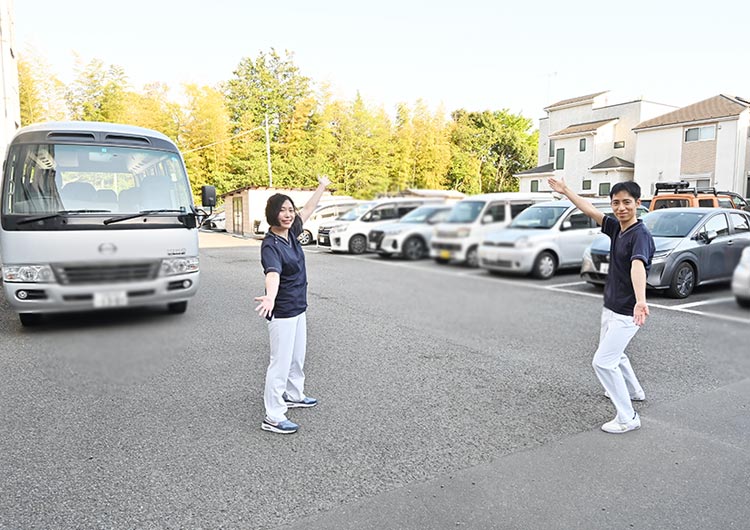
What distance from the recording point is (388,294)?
2.10m

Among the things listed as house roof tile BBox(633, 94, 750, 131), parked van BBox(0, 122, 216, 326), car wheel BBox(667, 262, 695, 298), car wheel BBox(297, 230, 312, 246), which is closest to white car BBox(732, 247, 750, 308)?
car wheel BBox(667, 262, 695, 298)

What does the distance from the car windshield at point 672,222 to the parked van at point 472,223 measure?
2.21ft

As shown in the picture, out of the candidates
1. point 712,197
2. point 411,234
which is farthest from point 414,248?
point 712,197

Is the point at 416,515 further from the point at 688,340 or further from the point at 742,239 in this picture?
the point at 688,340

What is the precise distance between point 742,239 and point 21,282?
1596 mm

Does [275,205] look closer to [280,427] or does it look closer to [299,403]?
[280,427]

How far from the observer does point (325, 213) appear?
86.6 inches

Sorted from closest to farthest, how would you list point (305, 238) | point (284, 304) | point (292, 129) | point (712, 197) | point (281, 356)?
point (292, 129)
point (712, 197)
point (305, 238)
point (284, 304)
point (281, 356)

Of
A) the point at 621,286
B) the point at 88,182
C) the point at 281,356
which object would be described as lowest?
the point at 281,356

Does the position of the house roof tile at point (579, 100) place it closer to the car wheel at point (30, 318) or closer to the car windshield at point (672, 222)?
the car windshield at point (672, 222)

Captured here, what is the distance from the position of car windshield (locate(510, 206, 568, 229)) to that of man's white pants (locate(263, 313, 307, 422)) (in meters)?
2.08

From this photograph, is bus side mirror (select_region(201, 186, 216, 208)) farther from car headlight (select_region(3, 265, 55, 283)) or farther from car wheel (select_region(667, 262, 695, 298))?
car wheel (select_region(667, 262, 695, 298))

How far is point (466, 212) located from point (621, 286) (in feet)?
6.64

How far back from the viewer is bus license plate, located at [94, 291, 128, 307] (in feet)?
3.84
